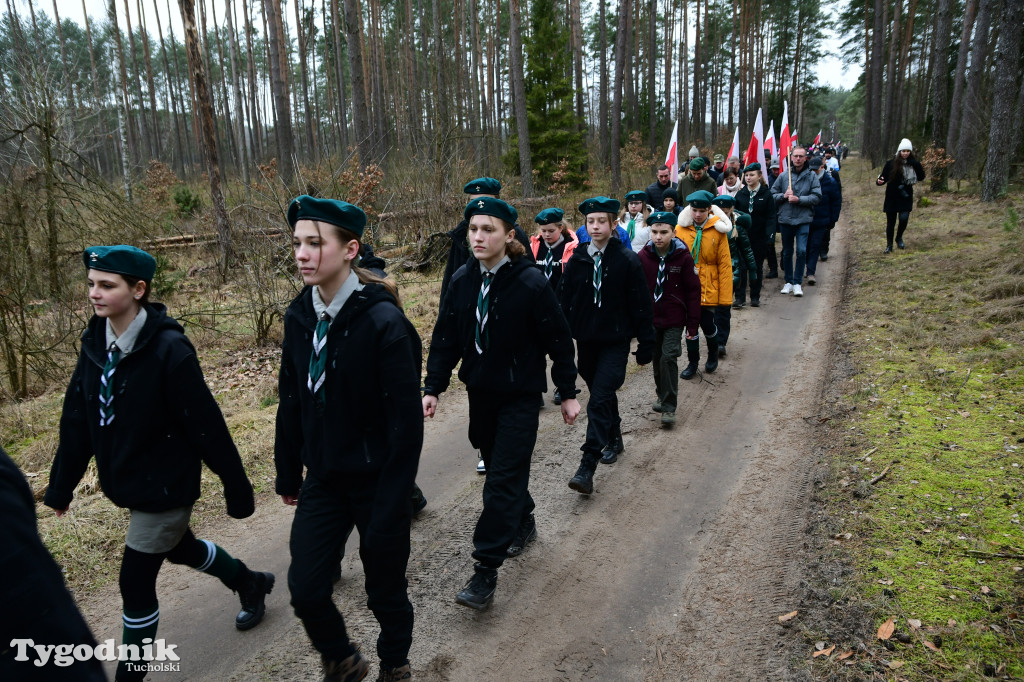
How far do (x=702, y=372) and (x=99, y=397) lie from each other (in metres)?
6.91

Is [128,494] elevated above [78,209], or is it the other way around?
[78,209]

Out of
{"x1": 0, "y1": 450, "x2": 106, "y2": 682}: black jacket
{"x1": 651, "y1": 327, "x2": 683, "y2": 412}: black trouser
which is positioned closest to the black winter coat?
{"x1": 651, "y1": 327, "x2": 683, "y2": 412}: black trouser

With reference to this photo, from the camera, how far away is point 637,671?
137 inches

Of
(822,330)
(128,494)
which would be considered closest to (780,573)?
(128,494)

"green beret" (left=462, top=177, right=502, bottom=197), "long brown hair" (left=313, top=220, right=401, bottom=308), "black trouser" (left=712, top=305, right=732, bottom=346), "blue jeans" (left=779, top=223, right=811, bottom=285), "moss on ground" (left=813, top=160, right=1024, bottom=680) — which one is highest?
"green beret" (left=462, top=177, right=502, bottom=197)

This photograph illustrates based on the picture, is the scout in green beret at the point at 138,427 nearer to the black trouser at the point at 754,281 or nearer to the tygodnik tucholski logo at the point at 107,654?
the tygodnik tucholski logo at the point at 107,654

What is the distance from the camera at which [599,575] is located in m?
4.32

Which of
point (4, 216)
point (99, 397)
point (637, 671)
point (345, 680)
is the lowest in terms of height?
point (637, 671)

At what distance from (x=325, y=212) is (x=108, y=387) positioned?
1.40m

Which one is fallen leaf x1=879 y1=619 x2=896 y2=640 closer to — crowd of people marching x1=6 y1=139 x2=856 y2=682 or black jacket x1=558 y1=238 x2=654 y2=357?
crowd of people marching x1=6 y1=139 x2=856 y2=682

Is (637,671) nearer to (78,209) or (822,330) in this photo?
(822,330)

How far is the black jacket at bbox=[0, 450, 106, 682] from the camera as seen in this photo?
122 cm

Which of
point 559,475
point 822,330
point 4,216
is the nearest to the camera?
point 559,475

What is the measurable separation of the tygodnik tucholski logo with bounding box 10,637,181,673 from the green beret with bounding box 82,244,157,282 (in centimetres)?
Answer: 172
